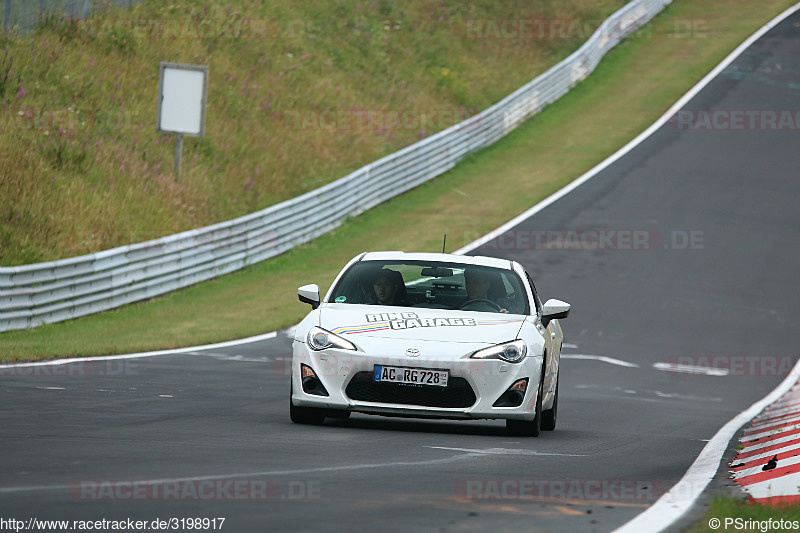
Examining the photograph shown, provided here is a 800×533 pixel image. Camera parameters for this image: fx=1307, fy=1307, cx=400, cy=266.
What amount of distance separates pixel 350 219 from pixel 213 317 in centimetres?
1075

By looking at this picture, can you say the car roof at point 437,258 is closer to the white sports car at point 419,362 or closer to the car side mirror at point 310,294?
the white sports car at point 419,362

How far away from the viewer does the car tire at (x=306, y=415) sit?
977 cm

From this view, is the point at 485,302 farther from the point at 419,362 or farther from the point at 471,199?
the point at 471,199

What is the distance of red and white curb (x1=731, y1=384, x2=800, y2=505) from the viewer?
6.95 m

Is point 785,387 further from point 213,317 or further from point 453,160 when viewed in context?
point 453,160

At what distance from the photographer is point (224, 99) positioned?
35.2 m

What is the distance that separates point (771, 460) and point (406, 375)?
261 centimetres

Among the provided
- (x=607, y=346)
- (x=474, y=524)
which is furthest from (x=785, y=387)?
(x=474, y=524)

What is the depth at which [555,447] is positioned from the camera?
9.24 metres

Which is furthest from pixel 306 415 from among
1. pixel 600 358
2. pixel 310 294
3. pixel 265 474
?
pixel 600 358

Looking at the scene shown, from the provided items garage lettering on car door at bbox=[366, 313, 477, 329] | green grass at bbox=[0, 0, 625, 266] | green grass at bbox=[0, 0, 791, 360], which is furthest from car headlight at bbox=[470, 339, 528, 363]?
green grass at bbox=[0, 0, 625, 266]

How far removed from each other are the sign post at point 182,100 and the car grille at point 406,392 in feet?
63.2

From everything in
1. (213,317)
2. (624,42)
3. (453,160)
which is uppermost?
(624,42)

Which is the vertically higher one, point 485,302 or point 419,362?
point 485,302
